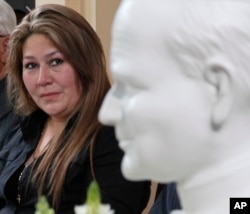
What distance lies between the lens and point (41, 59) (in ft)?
5.50

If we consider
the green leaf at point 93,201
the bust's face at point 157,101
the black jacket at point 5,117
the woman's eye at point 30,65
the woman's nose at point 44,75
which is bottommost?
the green leaf at point 93,201


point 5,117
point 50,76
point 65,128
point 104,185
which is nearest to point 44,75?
point 50,76

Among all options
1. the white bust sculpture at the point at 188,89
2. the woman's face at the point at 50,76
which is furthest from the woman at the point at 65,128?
the white bust sculpture at the point at 188,89

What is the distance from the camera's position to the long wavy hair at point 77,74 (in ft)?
5.31

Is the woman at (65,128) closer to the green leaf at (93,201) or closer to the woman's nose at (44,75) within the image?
the woman's nose at (44,75)

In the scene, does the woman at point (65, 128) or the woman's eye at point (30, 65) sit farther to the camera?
the woman's eye at point (30, 65)

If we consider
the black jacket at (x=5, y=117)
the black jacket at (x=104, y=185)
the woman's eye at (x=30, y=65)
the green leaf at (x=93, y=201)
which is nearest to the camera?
the green leaf at (x=93, y=201)

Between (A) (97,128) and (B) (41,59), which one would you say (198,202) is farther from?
(B) (41,59)

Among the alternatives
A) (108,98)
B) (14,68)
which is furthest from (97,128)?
(108,98)

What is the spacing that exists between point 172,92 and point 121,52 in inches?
2.9

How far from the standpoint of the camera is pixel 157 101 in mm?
694

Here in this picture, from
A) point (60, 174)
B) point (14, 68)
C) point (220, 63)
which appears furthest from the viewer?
point (14, 68)

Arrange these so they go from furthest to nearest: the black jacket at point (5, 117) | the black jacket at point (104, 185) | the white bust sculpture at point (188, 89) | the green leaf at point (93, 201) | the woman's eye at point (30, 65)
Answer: the black jacket at point (5, 117) < the woman's eye at point (30, 65) < the black jacket at point (104, 185) < the white bust sculpture at point (188, 89) < the green leaf at point (93, 201)

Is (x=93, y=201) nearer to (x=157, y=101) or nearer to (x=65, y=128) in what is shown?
(x=157, y=101)
